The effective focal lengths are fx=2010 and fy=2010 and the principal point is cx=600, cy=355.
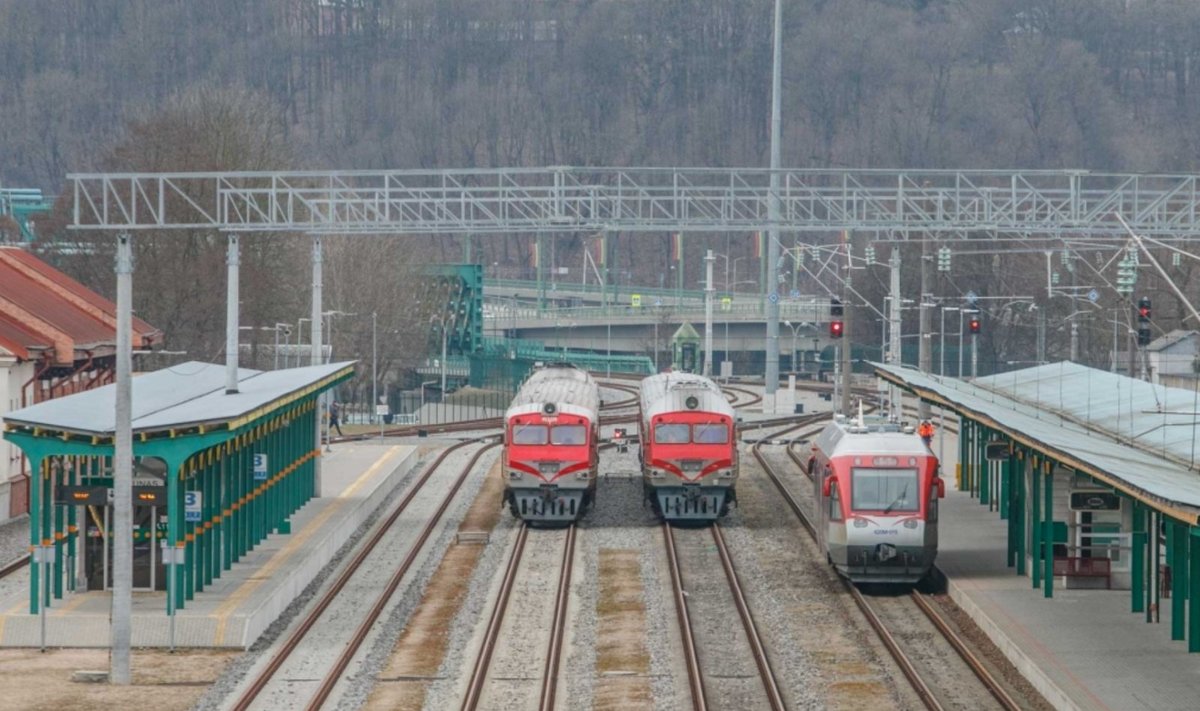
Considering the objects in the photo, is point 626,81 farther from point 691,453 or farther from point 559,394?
point 691,453

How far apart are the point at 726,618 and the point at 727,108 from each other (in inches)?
5439

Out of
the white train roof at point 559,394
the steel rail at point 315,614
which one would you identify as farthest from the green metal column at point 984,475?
the steel rail at point 315,614

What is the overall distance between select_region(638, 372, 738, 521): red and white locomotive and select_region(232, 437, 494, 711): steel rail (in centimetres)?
568

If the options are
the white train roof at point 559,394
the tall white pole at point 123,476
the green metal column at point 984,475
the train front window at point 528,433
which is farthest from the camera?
the green metal column at point 984,475

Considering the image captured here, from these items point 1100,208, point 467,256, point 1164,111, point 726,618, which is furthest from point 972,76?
point 726,618

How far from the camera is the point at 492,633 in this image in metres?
28.4

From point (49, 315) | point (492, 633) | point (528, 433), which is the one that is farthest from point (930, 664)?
point (49, 315)

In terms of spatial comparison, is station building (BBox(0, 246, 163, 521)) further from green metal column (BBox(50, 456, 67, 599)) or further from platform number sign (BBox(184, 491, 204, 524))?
platform number sign (BBox(184, 491, 204, 524))

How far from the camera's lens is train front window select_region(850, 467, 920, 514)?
1231 inches

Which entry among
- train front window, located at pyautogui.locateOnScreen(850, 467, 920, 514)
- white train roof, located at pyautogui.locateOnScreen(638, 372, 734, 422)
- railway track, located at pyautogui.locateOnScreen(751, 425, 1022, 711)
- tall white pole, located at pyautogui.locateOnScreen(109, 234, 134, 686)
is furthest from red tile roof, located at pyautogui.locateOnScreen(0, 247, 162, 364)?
railway track, located at pyautogui.locateOnScreen(751, 425, 1022, 711)

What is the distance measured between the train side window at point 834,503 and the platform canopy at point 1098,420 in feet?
8.63

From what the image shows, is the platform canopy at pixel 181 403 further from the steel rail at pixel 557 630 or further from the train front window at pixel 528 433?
the steel rail at pixel 557 630

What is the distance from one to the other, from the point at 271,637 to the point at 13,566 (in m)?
8.27

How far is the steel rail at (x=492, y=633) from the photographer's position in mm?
24234
